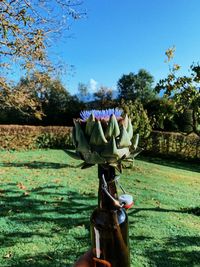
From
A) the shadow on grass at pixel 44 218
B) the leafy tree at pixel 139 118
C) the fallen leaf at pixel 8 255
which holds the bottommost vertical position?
the fallen leaf at pixel 8 255

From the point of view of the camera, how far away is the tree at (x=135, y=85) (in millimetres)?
32188

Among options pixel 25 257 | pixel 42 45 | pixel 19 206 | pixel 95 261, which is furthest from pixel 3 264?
pixel 42 45

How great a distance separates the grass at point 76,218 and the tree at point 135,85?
885 inches

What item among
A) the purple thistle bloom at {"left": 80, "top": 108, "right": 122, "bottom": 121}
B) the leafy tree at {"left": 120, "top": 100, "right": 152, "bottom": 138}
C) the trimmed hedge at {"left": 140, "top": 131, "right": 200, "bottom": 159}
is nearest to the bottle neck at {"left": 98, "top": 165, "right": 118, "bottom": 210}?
the purple thistle bloom at {"left": 80, "top": 108, "right": 122, "bottom": 121}

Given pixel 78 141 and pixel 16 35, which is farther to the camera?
pixel 16 35

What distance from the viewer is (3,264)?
12.8 ft

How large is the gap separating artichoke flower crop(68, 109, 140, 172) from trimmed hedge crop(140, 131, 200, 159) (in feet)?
→ 51.6

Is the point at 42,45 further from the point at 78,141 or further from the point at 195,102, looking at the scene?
the point at 78,141

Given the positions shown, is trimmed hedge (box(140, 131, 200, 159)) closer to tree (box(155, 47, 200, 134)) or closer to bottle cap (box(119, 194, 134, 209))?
tree (box(155, 47, 200, 134))

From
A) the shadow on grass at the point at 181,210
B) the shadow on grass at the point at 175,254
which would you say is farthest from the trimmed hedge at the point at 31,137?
the shadow on grass at the point at 175,254

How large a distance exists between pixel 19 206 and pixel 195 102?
13.9 ft

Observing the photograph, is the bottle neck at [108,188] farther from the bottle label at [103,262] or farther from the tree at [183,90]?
the tree at [183,90]

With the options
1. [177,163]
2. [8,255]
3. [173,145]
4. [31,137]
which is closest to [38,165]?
[31,137]

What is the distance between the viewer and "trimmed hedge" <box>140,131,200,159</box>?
16.5 m
